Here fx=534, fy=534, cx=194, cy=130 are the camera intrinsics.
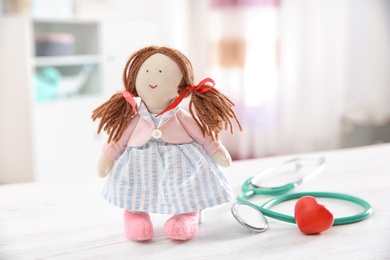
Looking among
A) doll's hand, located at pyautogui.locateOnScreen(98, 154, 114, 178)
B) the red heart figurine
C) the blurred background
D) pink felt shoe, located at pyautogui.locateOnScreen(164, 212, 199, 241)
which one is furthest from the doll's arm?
the blurred background

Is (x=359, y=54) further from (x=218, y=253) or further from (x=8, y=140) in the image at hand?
(x=218, y=253)

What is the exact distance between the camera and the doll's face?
27.0 inches

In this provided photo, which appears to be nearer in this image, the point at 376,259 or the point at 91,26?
the point at 376,259

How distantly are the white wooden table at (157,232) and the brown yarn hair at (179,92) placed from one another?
0.14 metres

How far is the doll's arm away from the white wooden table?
91 mm

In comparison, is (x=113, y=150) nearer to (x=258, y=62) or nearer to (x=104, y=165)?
(x=104, y=165)

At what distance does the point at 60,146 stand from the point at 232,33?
3.85 feet

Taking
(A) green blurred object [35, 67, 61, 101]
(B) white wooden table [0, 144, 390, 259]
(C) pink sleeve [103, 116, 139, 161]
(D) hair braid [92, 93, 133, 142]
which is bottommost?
(B) white wooden table [0, 144, 390, 259]

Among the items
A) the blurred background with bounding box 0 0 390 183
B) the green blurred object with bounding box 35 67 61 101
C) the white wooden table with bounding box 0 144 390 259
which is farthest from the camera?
the blurred background with bounding box 0 0 390 183

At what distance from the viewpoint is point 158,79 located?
2.24ft

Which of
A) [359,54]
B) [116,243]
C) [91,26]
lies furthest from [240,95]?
[116,243]

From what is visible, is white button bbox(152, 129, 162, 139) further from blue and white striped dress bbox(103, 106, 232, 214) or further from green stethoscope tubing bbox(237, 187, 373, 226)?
green stethoscope tubing bbox(237, 187, 373, 226)

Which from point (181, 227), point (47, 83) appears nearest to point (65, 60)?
point (47, 83)

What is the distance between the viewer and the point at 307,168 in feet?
3.43
